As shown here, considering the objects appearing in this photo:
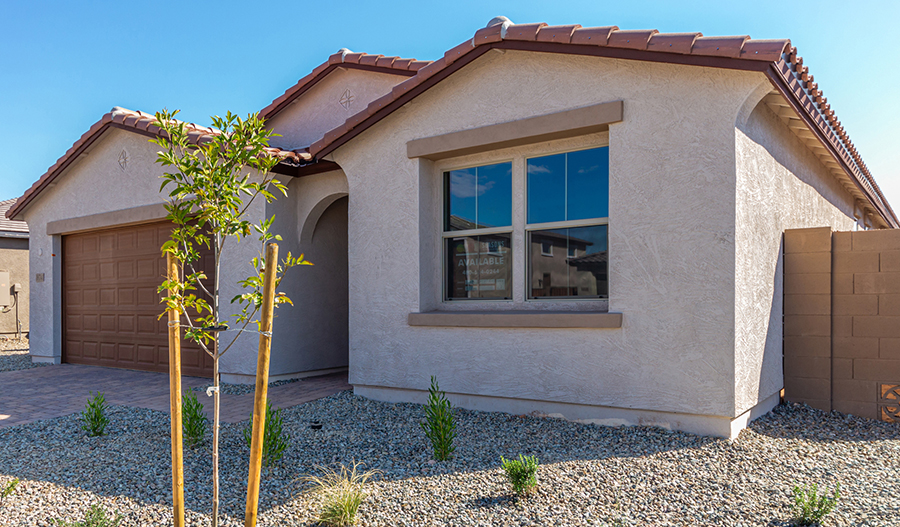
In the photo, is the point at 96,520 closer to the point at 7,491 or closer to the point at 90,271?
the point at 7,491

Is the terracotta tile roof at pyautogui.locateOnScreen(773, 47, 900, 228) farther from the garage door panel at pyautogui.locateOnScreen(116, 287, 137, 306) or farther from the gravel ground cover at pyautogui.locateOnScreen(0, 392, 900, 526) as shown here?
the garage door panel at pyautogui.locateOnScreen(116, 287, 137, 306)

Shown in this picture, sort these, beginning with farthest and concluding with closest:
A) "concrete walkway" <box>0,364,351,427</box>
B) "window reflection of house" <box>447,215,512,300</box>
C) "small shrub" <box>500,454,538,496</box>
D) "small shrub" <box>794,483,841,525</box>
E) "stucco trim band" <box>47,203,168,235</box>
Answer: "stucco trim band" <box>47,203,168,235</box>
"concrete walkway" <box>0,364,351,427</box>
"window reflection of house" <box>447,215,512,300</box>
"small shrub" <box>500,454,538,496</box>
"small shrub" <box>794,483,841,525</box>

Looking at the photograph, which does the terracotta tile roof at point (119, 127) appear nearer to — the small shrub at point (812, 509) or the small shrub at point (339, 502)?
the small shrub at point (339, 502)

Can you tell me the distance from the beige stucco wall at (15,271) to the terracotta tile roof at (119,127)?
6109mm

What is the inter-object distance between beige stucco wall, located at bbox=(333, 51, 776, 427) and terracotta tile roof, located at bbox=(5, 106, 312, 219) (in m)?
1.60

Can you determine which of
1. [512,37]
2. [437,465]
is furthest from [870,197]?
[437,465]

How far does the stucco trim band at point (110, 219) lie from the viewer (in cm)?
951

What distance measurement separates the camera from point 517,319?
6016mm

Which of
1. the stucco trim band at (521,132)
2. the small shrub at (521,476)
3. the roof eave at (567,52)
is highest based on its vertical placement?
the roof eave at (567,52)

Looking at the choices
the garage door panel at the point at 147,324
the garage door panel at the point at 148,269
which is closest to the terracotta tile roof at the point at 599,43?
the garage door panel at the point at 148,269

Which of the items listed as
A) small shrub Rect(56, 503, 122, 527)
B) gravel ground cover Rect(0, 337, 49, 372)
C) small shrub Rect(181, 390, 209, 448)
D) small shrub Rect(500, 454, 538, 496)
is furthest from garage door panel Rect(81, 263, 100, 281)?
small shrub Rect(500, 454, 538, 496)

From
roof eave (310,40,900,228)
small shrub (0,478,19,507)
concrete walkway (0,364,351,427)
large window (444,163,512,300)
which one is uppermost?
roof eave (310,40,900,228)

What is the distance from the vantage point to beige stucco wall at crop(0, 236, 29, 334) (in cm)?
1662

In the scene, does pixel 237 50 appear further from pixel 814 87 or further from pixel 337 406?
pixel 814 87
